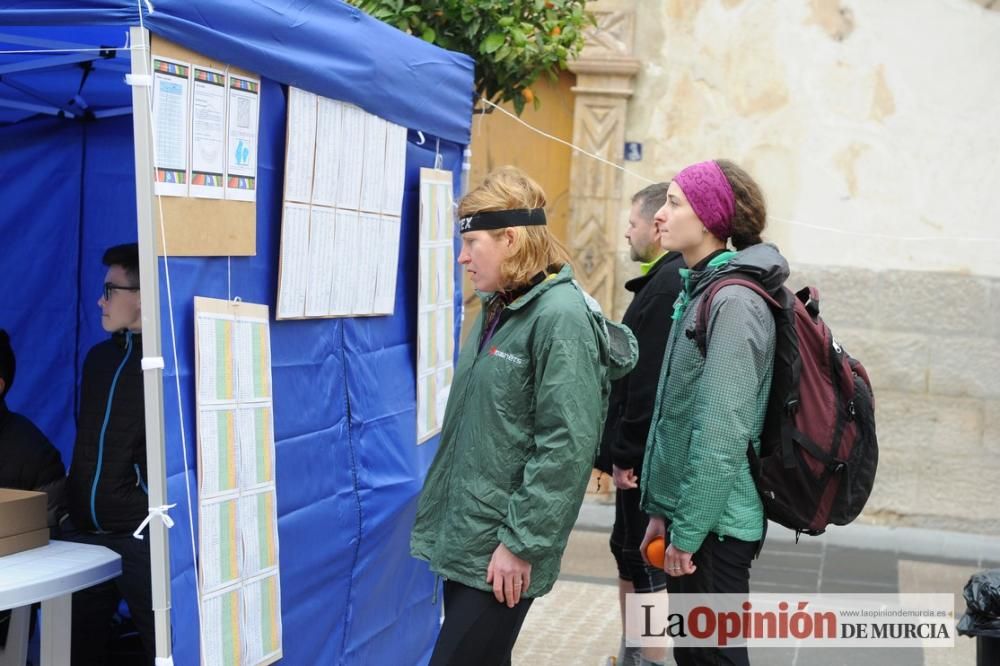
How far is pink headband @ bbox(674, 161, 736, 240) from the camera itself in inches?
142

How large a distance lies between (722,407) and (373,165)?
152 cm

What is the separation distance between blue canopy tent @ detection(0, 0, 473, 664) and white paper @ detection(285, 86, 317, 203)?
1.4 inches

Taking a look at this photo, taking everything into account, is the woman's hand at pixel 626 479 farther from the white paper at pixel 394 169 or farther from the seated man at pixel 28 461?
the seated man at pixel 28 461

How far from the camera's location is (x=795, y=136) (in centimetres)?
872

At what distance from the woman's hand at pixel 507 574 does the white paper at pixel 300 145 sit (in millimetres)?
1197

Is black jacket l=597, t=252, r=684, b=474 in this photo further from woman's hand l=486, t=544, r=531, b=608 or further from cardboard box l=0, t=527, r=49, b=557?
cardboard box l=0, t=527, r=49, b=557

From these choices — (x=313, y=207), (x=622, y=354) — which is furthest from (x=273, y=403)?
(x=622, y=354)

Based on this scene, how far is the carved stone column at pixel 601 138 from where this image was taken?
888 centimetres

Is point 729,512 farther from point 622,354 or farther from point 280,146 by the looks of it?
point 280,146

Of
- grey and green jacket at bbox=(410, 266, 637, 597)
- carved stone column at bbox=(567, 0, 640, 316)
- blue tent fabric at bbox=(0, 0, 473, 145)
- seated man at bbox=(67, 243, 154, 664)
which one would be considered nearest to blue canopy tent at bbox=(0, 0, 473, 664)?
blue tent fabric at bbox=(0, 0, 473, 145)

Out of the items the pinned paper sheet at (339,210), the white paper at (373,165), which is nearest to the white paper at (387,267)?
the pinned paper sheet at (339,210)

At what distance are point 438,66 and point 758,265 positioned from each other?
1725 millimetres

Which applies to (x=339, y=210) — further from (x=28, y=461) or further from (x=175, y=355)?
(x=28, y=461)

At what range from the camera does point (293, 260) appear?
3.66 meters
